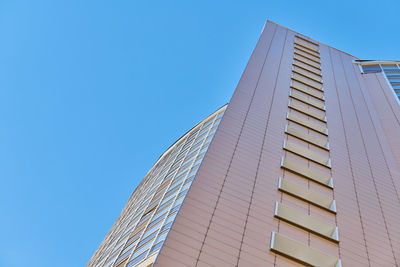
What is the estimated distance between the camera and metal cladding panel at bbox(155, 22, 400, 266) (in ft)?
48.4

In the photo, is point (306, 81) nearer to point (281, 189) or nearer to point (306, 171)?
point (306, 171)

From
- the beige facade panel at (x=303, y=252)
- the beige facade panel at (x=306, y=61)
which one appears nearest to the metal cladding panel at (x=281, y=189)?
the beige facade panel at (x=303, y=252)

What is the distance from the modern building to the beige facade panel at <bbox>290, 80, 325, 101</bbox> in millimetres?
152

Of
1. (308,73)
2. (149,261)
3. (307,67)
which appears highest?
(307,67)

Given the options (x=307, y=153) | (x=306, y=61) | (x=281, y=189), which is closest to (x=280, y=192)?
(x=281, y=189)

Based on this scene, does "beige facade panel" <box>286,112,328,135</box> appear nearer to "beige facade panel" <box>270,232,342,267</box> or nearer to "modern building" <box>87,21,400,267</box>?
"modern building" <box>87,21,400,267</box>

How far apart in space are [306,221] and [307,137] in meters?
8.54

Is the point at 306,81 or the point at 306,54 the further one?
the point at 306,54

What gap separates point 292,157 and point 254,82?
383 inches

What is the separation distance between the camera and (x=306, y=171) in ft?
71.7

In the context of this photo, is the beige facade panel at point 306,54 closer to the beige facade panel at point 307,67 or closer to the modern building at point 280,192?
the beige facade panel at point 307,67

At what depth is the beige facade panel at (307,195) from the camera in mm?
19203

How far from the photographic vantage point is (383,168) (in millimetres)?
25156

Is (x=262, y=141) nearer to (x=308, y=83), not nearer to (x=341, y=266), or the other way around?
(x=341, y=266)
